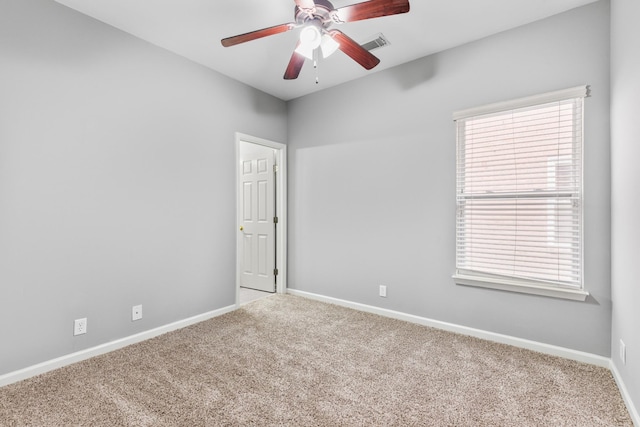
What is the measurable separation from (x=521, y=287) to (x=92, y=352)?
3.51 meters

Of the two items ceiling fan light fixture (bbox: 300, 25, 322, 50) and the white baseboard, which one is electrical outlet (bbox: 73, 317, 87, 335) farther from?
ceiling fan light fixture (bbox: 300, 25, 322, 50)

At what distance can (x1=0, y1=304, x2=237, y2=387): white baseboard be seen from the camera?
2.08 m

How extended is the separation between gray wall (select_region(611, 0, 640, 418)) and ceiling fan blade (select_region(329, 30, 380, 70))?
1.48 meters

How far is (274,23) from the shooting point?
2502 mm

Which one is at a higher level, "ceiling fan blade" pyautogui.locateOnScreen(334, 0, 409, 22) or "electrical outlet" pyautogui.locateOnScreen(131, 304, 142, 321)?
"ceiling fan blade" pyautogui.locateOnScreen(334, 0, 409, 22)

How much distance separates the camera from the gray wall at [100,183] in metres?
2.08

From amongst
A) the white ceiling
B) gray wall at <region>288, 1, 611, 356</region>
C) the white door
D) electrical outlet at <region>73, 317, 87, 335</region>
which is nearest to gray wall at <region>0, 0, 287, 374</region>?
electrical outlet at <region>73, 317, 87, 335</region>

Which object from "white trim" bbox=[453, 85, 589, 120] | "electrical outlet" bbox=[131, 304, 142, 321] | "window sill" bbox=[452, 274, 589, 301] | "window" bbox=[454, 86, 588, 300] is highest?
"white trim" bbox=[453, 85, 589, 120]

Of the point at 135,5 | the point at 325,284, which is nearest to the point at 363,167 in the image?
the point at 325,284

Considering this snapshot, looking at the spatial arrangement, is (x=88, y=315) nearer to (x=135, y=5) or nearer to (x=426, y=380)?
(x=135, y=5)

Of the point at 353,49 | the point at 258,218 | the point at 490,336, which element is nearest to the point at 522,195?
the point at 490,336

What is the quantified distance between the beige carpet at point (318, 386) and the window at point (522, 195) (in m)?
0.63

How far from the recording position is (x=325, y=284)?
3.88 m

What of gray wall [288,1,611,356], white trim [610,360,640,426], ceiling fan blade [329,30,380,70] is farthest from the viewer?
gray wall [288,1,611,356]
